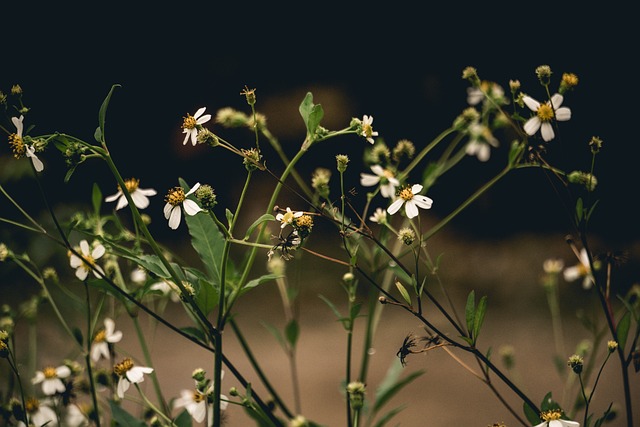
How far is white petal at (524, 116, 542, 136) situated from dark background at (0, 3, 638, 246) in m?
2.03

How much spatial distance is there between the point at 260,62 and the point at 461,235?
1.25 meters

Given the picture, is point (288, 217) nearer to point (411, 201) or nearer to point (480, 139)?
point (411, 201)

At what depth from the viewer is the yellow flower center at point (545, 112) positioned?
77 centimetres

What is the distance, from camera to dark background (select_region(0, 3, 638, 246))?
2.80 metres

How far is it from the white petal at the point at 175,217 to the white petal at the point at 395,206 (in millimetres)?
222

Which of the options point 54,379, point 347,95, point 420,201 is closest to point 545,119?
point 420,201

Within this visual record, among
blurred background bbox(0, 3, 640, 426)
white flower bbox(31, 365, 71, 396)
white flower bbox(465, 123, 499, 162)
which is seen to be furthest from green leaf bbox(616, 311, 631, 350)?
blurred background bbox(0, 3, 640, 426)

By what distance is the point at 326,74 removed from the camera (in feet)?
10.5

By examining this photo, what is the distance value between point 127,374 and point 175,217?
22 centimetres

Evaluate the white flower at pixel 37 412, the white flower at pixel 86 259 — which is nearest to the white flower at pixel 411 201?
the white flower at pixel 86 259

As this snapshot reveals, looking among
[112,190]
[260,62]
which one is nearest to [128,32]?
[260,62]

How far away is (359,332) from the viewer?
2.59 meters

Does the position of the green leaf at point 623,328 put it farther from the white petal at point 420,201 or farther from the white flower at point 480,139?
the white flower at point 480,139

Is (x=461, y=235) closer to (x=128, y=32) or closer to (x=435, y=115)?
(x=435, y=115)
